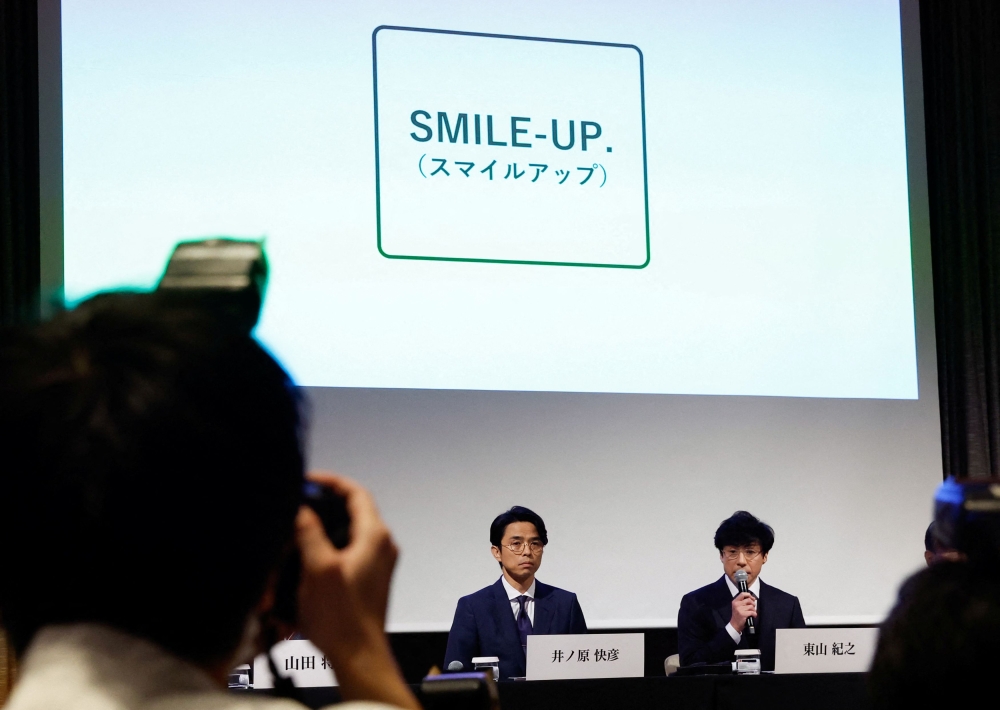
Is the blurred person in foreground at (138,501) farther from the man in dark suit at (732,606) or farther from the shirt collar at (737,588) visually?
the shirt collar at (737,588)

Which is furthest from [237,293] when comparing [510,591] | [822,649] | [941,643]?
[510,591]

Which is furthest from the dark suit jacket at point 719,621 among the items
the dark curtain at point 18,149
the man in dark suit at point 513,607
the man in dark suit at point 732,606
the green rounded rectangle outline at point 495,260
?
the dark curtain at point 18,149

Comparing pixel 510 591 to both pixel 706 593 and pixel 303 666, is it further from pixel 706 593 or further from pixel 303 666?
pixel 303 666

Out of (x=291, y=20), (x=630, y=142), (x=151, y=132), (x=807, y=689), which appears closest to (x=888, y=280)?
(x=630, y=142)

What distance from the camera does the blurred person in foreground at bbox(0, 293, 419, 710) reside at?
50 cm

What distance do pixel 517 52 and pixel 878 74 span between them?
144cm

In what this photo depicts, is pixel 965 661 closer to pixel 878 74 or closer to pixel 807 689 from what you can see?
pixel 807 689

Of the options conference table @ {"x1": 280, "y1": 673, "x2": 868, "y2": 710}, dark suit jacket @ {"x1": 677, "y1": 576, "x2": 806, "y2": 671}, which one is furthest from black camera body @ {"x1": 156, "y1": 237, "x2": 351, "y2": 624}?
dark suit jacket @ {"x1": 677, "y1": 576, "x2": 806, "y2": 671}

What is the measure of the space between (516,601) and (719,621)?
28.8 inches

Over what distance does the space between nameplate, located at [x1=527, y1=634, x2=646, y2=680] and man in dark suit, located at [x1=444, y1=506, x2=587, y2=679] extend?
0.54 metres

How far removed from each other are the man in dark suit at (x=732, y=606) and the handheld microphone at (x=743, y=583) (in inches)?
1.8

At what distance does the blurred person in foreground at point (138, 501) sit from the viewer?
0.50 metres

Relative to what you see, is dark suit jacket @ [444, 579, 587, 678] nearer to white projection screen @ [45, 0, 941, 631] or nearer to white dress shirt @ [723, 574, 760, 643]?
white projection screen @ [45, 0, 941, 631]

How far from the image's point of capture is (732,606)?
4219mm
